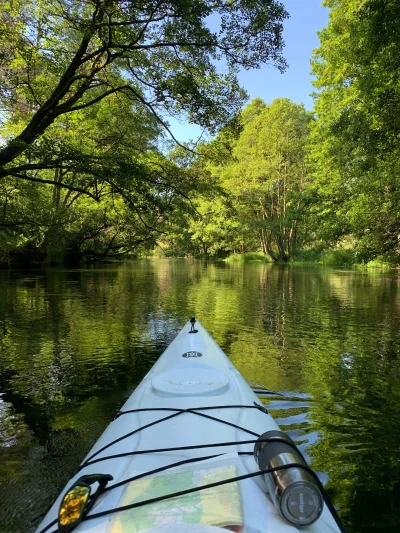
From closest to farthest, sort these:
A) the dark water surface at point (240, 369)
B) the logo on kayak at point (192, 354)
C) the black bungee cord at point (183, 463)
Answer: the black bungee cord at point (183, 463) < the dark water surface at point (240, 369) < the logo on kayak at point (192, 354)

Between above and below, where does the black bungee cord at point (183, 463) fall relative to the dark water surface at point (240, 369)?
above

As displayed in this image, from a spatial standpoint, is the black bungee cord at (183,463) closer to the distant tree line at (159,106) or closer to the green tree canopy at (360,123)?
the distant tree line at (159,106)

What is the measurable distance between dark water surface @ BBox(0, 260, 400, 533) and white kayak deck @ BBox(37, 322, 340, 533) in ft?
2.55

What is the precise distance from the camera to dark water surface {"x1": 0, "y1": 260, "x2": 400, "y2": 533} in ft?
9.23

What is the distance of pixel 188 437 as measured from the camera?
2.22m

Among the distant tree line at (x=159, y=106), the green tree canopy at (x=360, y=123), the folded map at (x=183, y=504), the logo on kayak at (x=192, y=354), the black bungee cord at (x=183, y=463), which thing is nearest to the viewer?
the folded map at (x=183, y=504)

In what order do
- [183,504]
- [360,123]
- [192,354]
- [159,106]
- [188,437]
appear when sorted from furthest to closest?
[360,123]
[159,106]
[192,354]
[188,437]
[183,504]

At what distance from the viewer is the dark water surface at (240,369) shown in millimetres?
2812

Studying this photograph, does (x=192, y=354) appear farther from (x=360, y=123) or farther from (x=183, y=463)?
(x=360, y=123)

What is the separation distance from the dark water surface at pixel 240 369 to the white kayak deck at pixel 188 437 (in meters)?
0.78

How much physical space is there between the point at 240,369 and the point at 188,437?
328cm

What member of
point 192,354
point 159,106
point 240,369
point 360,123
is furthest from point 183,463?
point 360,123

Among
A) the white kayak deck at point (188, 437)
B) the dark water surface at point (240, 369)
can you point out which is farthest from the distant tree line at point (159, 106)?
the white kayak deck at point (188, 437)

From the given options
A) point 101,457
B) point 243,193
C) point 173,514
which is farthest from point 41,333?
point 243,193
